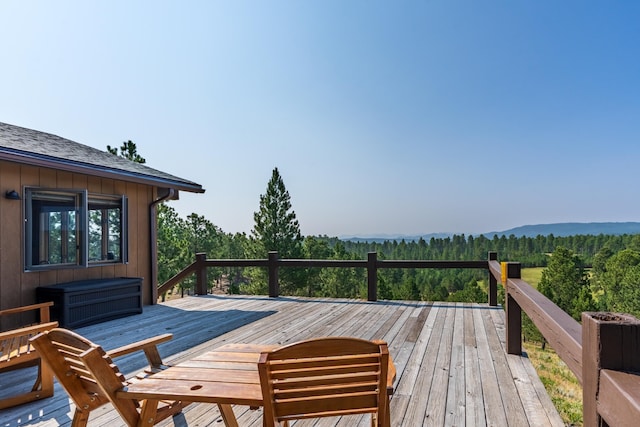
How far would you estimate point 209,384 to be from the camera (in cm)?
157

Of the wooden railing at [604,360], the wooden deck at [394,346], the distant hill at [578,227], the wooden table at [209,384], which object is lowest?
the distant hill at [578,227]

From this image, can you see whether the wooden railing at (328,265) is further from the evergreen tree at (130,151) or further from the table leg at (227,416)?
the evergreen tree at (130,151)

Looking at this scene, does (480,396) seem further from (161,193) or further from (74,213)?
(161,193)

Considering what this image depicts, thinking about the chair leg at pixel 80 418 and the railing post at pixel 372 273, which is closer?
the chair leg at pixel 80 418

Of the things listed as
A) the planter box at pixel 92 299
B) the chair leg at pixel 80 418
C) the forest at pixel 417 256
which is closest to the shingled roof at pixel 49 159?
the planter box at pixel 92 299

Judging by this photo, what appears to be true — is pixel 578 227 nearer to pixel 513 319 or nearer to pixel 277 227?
pixel 277 227

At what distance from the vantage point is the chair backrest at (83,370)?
1.51 m

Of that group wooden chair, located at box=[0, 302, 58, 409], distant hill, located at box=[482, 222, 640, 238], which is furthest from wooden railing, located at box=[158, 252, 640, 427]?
distant hill, located at box=[482, 222, 640, 238]

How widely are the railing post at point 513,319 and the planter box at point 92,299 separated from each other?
17.9ft

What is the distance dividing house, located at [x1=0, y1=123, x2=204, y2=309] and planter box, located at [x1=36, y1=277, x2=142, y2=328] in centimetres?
31

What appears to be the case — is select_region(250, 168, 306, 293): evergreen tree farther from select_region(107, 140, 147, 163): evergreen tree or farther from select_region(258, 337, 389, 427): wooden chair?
select_region(258, 337, 389, 427): wooden chair

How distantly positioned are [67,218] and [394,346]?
16.7ft

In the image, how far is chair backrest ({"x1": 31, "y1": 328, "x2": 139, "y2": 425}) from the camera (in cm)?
151

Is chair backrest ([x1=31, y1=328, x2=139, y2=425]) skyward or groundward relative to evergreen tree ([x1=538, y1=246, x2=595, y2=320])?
skyward
